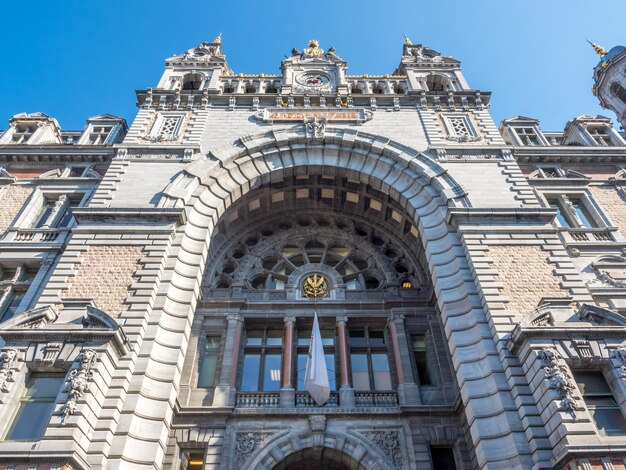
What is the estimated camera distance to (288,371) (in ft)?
61.1

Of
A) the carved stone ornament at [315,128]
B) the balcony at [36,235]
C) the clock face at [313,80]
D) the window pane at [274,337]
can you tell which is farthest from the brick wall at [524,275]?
the balcony at [36,235]

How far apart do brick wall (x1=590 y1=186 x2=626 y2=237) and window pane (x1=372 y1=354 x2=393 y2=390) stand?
12145 millimetres

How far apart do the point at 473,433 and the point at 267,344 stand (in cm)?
955

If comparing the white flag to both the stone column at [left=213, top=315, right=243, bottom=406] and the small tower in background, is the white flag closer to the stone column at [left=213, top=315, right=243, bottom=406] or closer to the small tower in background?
the stone column at [left=213, top=315, right=243, bottom=406]

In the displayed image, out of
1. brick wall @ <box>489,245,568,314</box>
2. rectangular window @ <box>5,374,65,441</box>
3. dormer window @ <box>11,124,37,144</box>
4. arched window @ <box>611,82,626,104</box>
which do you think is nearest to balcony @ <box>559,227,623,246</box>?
brick wall @ <box>489,245,568,314</box>

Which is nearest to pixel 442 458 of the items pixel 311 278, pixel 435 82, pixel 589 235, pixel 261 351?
pixel 261 351

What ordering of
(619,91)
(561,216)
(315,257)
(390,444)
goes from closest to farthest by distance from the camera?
(390,444)
(561,216)
(315,257)
(619,91)

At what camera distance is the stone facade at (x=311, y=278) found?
42.3 ft

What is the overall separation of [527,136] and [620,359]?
17.3m

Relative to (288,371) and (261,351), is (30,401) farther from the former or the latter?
(261,351)

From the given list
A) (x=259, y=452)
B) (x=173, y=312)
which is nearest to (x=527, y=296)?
(x=259, y=452)

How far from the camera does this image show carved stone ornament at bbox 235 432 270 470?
630 inches

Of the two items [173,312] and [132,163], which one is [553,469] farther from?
[132,163]

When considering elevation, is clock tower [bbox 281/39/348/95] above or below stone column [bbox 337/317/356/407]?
above
